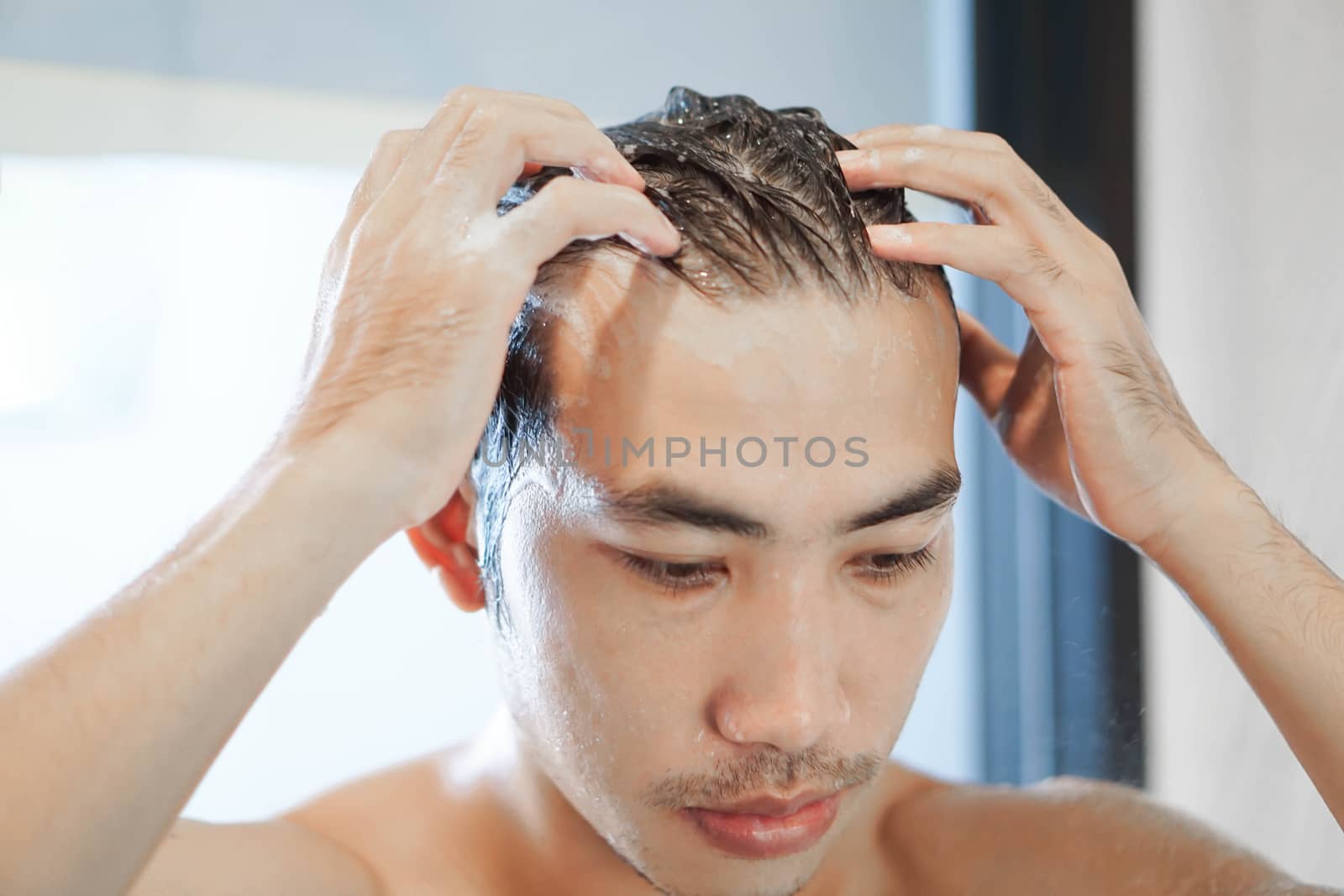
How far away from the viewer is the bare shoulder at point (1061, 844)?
1016mm

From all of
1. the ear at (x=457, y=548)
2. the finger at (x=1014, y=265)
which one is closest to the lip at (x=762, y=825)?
the ear at (x=457, y=548)

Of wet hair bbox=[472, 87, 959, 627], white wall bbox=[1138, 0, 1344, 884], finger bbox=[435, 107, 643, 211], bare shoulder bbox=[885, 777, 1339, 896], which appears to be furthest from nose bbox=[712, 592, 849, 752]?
white wall bbox=[1138, 0, 1344, 884]

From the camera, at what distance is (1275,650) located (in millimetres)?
834

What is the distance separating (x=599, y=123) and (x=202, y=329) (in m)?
0.52

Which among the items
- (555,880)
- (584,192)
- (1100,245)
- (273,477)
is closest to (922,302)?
(1100,245)

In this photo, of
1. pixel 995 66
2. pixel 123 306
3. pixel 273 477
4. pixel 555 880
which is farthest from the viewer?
pixel 995 66

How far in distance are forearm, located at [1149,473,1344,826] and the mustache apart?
0.93ft

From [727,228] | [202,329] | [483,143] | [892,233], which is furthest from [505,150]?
[202,329]

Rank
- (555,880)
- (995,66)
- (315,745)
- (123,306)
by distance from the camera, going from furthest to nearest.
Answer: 1. (995,66)
2. (315,745)
3. (123,306)
4. (555,880)

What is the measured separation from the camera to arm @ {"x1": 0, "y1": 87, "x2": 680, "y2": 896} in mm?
593

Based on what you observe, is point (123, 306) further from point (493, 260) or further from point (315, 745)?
point (493, 260)

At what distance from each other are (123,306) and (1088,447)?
1.02 m

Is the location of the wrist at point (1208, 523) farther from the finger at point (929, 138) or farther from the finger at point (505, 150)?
the finger at point (505, 150)

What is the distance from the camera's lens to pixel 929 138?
33.9 inches
